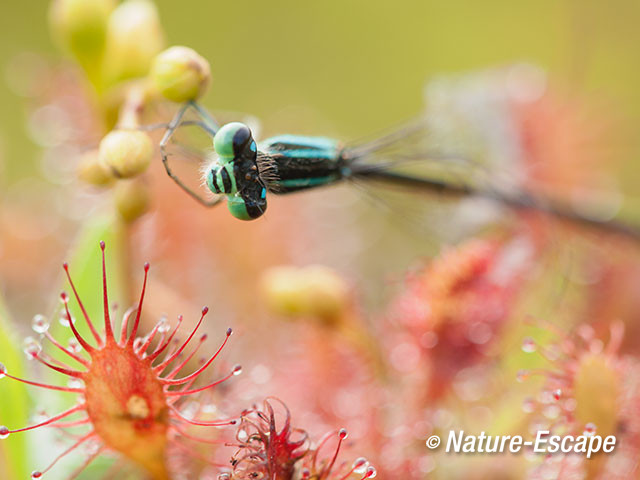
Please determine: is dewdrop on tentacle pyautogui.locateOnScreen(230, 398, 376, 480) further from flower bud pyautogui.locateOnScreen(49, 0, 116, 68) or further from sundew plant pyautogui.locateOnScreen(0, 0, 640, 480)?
flower bud pyautogui.locateOnScreen(49, 0, 116, 68)

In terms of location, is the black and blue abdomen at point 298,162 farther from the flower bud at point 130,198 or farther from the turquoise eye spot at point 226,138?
the flower bud at point 130,198

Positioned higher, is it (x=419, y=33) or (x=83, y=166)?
(x=419, y=33)

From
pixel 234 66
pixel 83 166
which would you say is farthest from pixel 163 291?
pixel 234 66

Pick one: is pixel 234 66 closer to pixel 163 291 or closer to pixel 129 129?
pixel 163 291

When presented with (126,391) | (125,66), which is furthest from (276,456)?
→ (125,66)

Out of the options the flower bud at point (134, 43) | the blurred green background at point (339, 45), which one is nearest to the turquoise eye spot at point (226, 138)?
the flower bud at point (134, 43)
